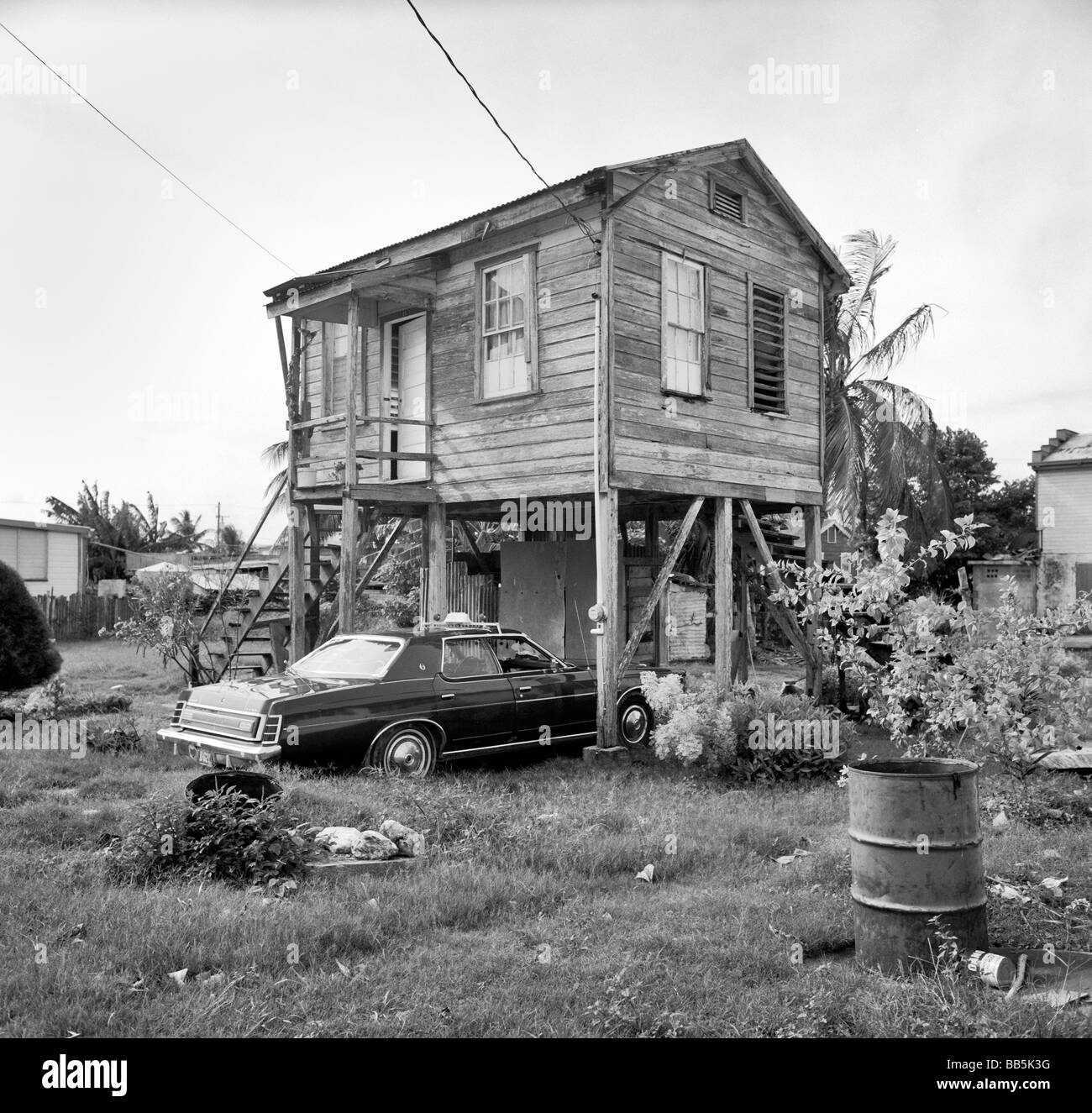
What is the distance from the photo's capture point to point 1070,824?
7.52 metres

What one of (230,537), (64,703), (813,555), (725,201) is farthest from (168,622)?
(230,537)

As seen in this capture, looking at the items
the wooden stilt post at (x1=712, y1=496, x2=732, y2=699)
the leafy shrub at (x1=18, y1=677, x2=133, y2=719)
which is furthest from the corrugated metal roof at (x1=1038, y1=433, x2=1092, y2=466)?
the leafy shrub at (x1=18, y1=677, x2=133, y2=719)

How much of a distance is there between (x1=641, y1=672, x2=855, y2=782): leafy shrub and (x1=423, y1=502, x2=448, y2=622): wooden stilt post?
3.70 m

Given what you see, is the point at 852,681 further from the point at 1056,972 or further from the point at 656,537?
the point at 1056,972

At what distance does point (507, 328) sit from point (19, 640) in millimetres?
6885

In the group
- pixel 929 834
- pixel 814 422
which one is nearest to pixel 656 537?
pixel 814 422

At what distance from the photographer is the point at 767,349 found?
45.7 feet

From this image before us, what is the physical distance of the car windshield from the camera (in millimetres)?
9430

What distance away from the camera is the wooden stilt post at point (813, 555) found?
48.7ft

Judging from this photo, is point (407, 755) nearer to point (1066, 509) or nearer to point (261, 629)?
point (261, 629)

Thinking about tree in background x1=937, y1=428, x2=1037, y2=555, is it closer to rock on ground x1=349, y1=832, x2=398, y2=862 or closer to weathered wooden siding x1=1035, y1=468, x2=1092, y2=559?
weathered wooden siding x1=1035, y1=468, x2=1092, y2=559

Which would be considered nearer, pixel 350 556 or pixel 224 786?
pixel 224 786

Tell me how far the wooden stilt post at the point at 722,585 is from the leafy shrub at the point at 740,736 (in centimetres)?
278
